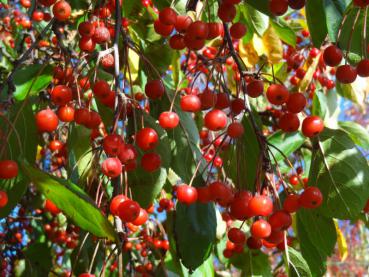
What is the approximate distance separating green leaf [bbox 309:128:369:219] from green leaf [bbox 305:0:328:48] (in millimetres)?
351

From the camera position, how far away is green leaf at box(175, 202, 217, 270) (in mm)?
1581

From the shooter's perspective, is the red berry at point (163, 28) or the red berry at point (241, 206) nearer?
the red berry at point (241, 206)

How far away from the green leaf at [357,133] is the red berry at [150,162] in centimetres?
126

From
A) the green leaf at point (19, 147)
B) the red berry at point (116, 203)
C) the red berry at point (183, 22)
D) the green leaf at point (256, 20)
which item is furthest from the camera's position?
the green leaf at point (256, 20)

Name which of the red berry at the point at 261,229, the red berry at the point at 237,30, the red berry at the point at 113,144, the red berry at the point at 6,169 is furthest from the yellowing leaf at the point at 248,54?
the red berry at the point at 6,169

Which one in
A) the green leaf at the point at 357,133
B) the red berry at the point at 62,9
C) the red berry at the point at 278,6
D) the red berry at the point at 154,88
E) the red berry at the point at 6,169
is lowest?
the green leaf at the point at 357,133

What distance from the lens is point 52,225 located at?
351 cm

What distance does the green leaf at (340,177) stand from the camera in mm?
1607

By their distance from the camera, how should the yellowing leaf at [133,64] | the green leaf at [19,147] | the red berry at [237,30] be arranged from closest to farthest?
1. the green leaf at [19,147]
2. the red berry at [237,30]
3. the yellowing leaf at [133,64]

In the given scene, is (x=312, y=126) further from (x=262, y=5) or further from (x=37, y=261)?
(x=37, y=261)

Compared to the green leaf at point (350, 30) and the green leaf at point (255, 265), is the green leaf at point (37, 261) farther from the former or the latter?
the green leaf at point (350, 30)

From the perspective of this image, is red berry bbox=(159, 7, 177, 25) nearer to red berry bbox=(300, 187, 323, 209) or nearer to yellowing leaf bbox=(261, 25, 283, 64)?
red berry bbox=(300, 187, 323, 209)

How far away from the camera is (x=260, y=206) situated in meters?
1.39

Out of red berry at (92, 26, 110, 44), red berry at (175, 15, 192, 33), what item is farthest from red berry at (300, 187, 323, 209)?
red berry at (92, 26, 110, 44)
